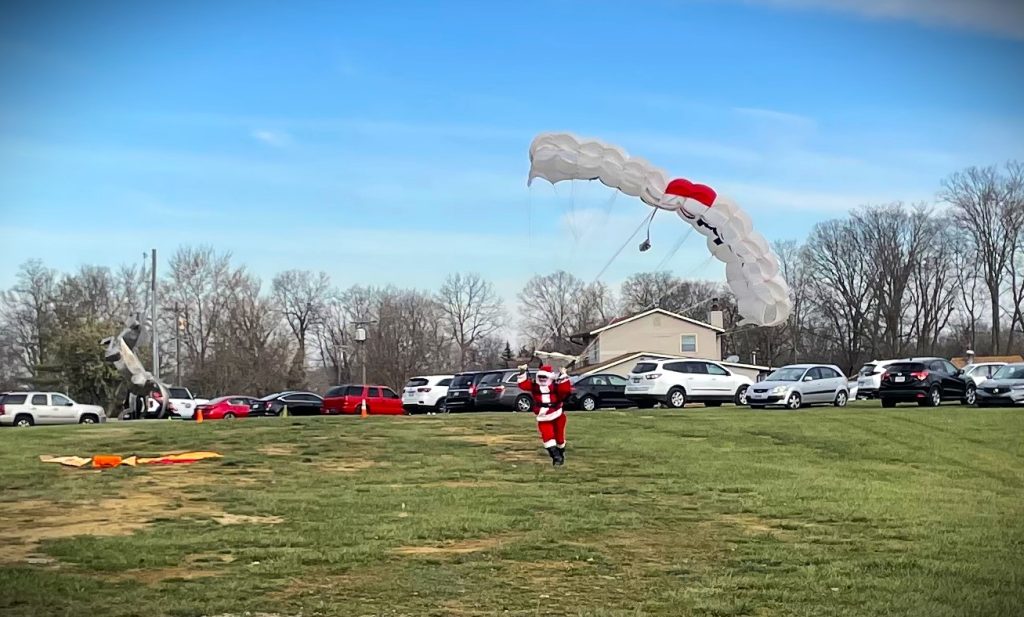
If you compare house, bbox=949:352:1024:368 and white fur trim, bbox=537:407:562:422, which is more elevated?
house, bbox=949:352:1024:368

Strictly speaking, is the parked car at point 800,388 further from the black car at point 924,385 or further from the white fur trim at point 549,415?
the white fur trim at point 549,415

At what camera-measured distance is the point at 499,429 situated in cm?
2083

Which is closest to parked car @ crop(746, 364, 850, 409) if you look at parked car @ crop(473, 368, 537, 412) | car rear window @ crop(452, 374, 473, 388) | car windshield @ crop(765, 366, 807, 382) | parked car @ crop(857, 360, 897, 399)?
car windshield @ crop(765, 366, 807, 382)

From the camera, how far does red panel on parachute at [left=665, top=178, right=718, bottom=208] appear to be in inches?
670

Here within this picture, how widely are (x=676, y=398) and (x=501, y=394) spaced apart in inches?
214

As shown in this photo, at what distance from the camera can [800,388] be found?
93.5ft

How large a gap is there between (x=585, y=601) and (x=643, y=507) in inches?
172

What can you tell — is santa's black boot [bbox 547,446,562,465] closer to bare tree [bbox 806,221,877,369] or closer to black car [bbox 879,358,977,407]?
black car [bbox 879,358,977,407]

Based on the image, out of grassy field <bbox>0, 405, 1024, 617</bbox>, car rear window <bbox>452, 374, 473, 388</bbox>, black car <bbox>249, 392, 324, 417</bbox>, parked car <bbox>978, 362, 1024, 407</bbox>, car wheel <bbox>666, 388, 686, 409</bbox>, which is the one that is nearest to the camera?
grassy field <bbox>0, 405, 1024, 617</bbox>

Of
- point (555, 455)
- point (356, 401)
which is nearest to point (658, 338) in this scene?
point (356, 401)

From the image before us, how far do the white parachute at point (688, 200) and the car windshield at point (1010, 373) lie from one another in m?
14.7

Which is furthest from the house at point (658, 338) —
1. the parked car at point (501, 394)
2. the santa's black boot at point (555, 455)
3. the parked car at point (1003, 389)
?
the santa's black boot at point (555, 455)

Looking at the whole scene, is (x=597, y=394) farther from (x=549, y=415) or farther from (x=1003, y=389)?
(x=549, y=415)

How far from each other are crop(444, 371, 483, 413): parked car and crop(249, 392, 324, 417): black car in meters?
7.94
